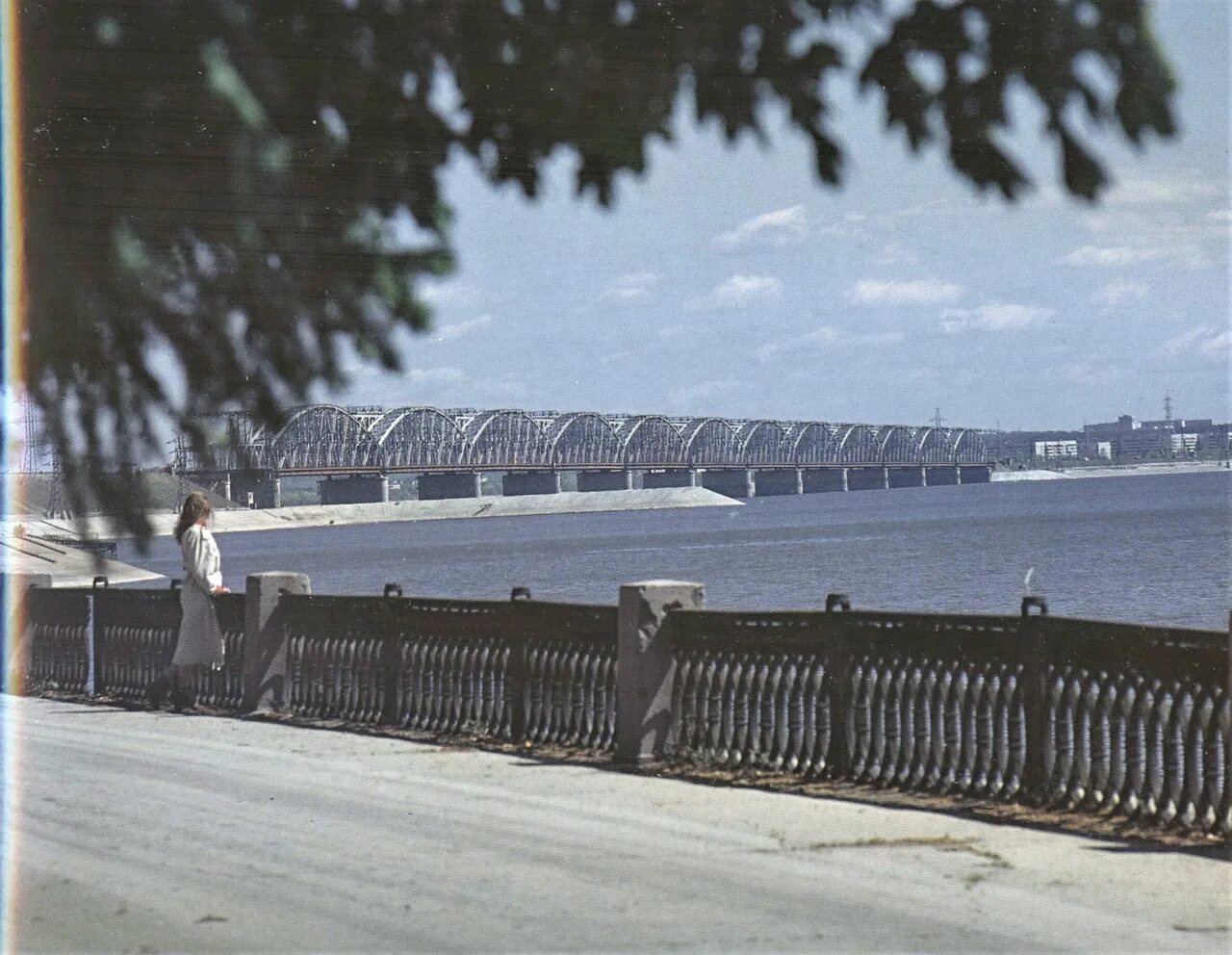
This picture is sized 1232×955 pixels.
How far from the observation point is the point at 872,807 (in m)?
10.5

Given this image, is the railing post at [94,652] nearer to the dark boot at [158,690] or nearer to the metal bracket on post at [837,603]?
the dark boot at [158,690]

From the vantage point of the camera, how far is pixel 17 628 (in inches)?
786

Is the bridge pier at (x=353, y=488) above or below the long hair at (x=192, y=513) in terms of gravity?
above

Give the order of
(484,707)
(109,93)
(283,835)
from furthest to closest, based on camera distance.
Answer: (484,707) → (283,835) → (109,93)

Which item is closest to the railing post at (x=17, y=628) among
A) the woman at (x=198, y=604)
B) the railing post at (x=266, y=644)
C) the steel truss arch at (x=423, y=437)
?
the woman at (x=198, y=604)

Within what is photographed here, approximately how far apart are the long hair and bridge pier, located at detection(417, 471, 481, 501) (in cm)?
14489

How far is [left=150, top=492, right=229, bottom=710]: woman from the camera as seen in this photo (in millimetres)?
15383

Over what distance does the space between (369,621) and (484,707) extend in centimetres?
159

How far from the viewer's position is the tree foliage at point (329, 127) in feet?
16.9

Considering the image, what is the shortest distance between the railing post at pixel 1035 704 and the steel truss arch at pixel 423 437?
158 meters

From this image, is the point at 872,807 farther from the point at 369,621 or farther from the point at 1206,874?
the point at 369,621

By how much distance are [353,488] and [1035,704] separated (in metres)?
146

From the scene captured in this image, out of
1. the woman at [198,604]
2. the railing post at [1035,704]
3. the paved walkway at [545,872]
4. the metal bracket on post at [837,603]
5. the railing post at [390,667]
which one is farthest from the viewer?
the woman at [198,604]

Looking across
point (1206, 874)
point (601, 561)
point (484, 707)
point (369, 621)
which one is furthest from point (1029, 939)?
point (601, 561)
